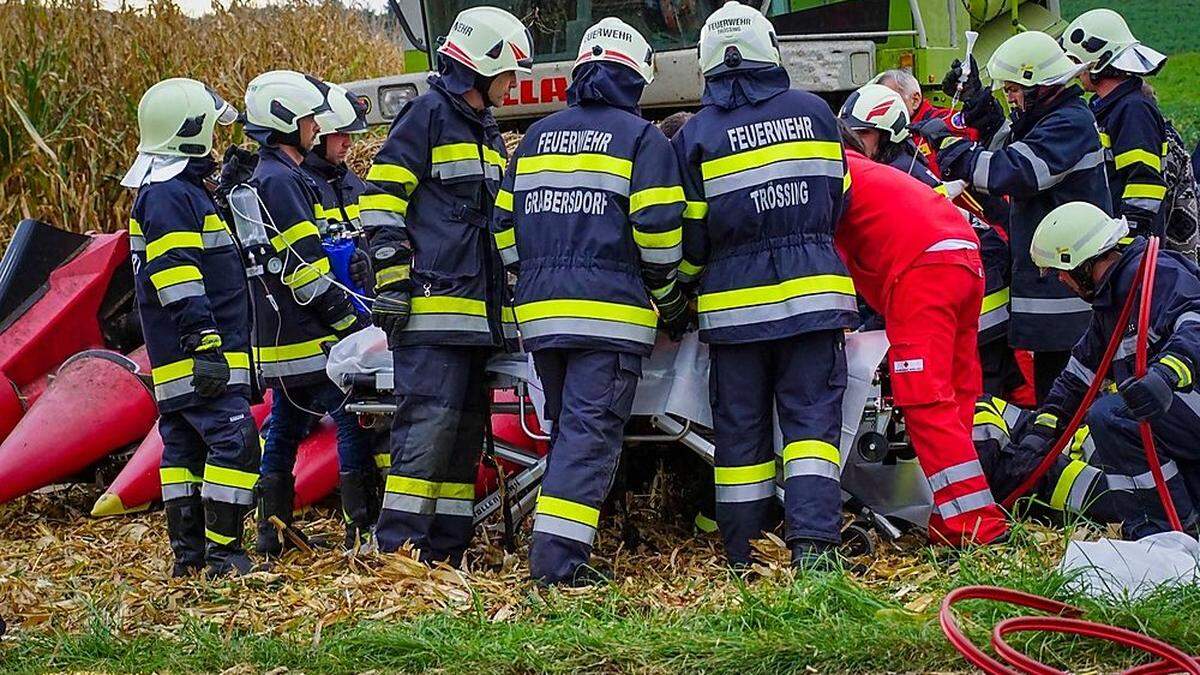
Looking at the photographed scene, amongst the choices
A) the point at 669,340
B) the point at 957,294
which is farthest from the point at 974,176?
the point at 669,340

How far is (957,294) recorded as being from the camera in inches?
225

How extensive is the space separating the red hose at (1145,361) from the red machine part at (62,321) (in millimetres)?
5736

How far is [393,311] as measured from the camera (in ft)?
19.1

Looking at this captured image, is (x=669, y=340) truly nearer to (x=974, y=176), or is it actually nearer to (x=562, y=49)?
(x=974, y=176)

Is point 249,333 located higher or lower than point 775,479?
higher

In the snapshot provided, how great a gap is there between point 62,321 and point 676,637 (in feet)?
17.2

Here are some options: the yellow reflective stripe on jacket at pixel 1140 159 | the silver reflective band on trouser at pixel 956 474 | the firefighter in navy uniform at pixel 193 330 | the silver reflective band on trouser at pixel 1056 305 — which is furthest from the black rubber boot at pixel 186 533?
the yellow reflective stripe on jacket at pixel 1140 159

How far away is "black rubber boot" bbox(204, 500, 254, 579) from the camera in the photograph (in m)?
6.06

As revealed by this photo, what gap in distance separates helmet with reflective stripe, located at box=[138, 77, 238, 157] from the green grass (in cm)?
199

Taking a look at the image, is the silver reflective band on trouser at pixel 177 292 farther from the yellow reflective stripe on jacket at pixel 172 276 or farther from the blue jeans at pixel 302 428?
the blue jeans at pixel 302 428

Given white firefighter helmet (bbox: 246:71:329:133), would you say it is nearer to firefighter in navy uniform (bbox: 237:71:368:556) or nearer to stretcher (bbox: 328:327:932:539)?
firefighter in navy uniform (bbox: 237:71:368:556)

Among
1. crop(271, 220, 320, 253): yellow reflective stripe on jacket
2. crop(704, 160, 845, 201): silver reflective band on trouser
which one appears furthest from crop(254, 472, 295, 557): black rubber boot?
crop(704, 160, 845, 201): silver reflective band on trouser

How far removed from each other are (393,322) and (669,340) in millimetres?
1079

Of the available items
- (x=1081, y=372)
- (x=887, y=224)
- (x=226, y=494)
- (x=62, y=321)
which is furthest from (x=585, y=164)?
(x=62, y=321)
